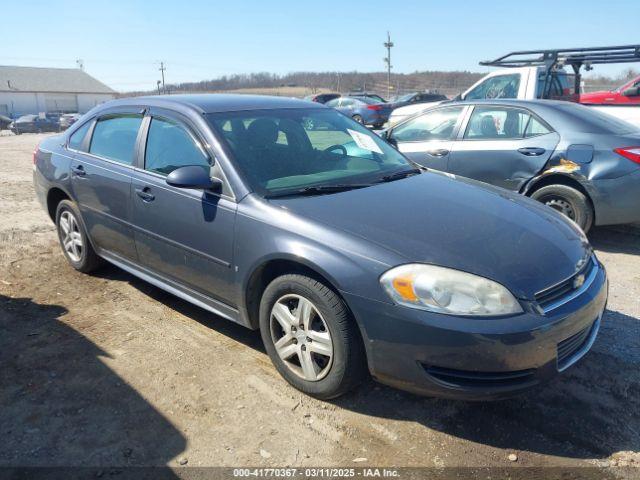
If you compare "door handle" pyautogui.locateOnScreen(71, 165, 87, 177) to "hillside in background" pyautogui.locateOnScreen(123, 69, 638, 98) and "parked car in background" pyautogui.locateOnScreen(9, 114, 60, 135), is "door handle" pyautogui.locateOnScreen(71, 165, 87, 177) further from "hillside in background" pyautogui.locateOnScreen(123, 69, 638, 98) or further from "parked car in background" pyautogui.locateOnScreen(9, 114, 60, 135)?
"hillside in background" pyautogui.locateOnScreen(123, 69, 638, 98)

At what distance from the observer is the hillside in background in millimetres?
63397

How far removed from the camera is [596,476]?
95.7 inches

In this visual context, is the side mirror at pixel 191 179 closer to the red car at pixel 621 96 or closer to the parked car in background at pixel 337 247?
the parked car in background at pixel 337 247

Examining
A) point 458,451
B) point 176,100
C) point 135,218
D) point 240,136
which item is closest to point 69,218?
point 135,218

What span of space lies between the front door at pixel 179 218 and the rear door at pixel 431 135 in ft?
10.7

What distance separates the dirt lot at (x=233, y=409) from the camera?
8.55ft

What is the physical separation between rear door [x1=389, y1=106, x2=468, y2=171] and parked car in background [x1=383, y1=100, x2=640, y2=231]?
12mm

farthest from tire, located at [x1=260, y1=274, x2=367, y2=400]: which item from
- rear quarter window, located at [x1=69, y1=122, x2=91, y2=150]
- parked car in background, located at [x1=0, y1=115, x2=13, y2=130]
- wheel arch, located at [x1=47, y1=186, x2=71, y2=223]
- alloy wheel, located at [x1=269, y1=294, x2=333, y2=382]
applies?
parked car in background, located at [x1=0, y1=115, x2=13, y2=130]

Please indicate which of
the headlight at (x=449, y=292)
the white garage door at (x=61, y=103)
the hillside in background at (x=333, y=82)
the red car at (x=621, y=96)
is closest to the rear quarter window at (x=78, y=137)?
the headlight at (x=449, y=292)

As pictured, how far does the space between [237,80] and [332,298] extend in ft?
287

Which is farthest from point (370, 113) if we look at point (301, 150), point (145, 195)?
point (145, 195)

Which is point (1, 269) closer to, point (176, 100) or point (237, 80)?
point (176, 100)

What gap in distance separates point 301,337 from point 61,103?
7846cm

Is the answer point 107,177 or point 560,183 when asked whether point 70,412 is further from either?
point 560,183
